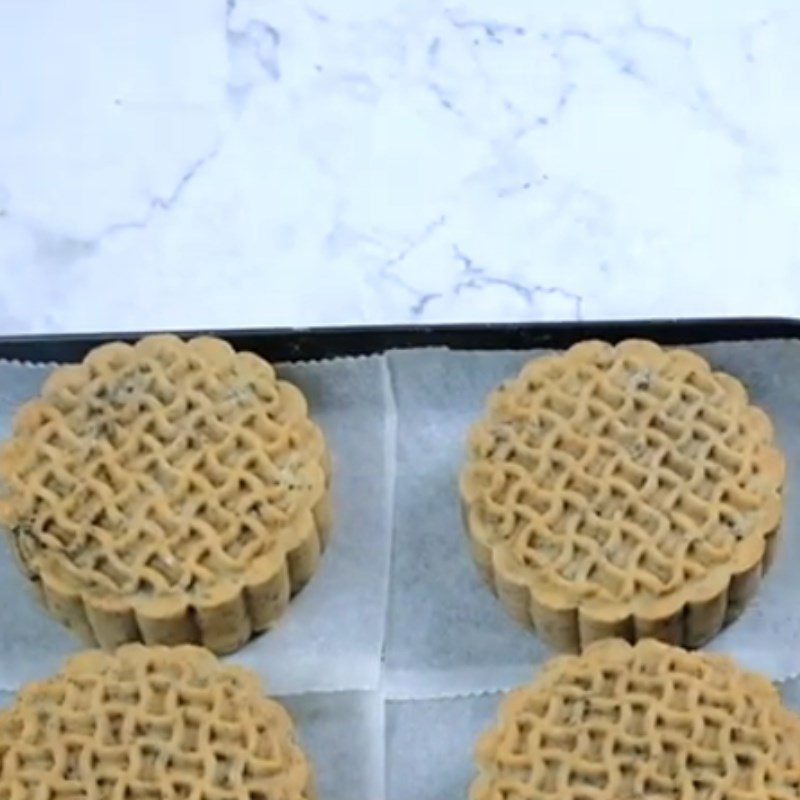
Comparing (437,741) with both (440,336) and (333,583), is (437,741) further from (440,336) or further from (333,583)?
(440,336)

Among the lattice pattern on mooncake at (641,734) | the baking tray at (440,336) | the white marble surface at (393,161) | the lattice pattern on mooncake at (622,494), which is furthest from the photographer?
the white marble surface at (393,161)

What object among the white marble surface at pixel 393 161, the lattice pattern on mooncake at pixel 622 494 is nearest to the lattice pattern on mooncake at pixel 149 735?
the lattice pattern on mooncake at pixel 622 494

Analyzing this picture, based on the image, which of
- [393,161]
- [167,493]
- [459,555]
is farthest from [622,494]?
[393,161]

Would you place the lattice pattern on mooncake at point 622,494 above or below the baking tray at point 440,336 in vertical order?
below

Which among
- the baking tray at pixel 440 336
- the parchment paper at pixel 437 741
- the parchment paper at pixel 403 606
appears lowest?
the parchment paper at pixel 437 741

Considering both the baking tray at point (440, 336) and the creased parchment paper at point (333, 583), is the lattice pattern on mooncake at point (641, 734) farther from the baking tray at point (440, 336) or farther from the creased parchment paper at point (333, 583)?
the baking tray at point (440, 336)

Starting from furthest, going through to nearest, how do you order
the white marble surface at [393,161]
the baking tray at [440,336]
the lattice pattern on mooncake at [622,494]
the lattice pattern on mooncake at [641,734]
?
the white marble surface at [393,161] < the baking tray at [440,336] < the lattice pattern on mooncake at [622,494] < the lattice pattern on mooncake at [641,734]

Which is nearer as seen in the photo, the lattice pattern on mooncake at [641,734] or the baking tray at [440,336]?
the lattice pattern on mooncake at [641,734]
